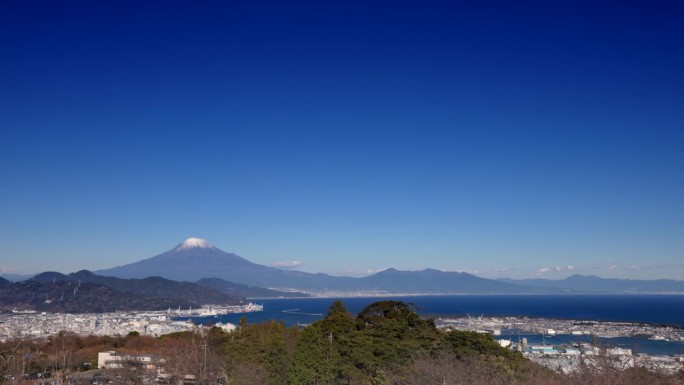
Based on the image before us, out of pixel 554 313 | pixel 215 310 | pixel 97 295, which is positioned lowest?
pixel 215 310

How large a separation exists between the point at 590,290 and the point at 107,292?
15768cm

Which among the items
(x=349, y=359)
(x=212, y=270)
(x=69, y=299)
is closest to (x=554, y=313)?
(x=69, y=299)

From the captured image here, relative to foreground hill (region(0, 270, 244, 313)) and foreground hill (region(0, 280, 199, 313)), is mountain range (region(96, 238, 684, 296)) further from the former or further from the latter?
foreground hill (region(0, 280, 199, 313))

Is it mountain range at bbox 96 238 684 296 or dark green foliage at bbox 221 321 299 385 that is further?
mountain range at bbox 96 238 684 296

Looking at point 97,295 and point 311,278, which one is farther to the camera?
point 311,278

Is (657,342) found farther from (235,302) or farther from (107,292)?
(235,302)

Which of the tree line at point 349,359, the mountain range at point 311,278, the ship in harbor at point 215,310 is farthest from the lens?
the mountain range at point 311,278

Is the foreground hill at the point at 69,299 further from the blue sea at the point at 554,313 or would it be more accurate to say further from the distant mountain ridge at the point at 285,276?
the distant mountain ridge at the point at 285,276

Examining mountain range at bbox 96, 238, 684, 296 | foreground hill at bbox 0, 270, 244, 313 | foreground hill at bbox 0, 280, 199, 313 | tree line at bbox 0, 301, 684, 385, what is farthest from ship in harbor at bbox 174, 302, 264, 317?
mountain range at bbox 96, 238, 684, 296

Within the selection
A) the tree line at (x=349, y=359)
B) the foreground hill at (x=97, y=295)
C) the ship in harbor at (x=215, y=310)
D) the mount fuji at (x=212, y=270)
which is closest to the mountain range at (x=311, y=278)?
the mount fuji at (x=212, y=270)

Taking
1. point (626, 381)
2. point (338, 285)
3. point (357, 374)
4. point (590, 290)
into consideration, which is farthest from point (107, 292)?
point (590, 290)

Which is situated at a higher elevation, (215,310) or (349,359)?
(349,359)

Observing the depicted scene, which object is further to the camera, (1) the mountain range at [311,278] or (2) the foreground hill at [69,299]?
(1) the mountain range at [311,278]

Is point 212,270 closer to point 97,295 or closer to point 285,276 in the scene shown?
point 285,276
